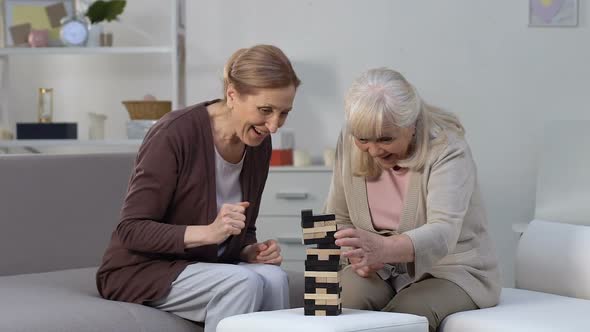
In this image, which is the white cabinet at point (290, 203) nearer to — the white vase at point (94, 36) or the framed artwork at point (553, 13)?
the white vase at point (94, 36)

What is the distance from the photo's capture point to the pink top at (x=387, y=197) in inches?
105

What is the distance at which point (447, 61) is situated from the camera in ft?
16.4

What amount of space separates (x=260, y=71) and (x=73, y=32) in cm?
268

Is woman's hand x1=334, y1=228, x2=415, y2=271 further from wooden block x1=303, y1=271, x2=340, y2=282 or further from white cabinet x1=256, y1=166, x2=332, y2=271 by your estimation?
white cabinet x1=256, y1=166, x2=332, y2=271

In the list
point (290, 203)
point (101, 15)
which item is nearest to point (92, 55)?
point (101, 15)

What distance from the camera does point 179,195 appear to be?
2.57m

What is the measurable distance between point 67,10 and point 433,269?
116 inches

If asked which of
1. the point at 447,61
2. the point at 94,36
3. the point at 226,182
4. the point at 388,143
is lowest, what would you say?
the point at 226,182

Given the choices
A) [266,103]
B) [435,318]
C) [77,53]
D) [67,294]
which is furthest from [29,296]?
[77,53]

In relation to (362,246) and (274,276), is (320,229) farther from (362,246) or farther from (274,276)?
(274,276)

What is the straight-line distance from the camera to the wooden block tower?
2283 millimetres

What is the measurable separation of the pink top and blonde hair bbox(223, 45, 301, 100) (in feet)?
1.22

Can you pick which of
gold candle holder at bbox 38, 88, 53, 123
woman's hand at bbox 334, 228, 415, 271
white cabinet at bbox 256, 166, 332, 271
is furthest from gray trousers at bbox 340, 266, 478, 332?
gold candle holder at bbox 38, 88, 53, 123

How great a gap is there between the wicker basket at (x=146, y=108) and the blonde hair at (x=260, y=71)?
2.42m
